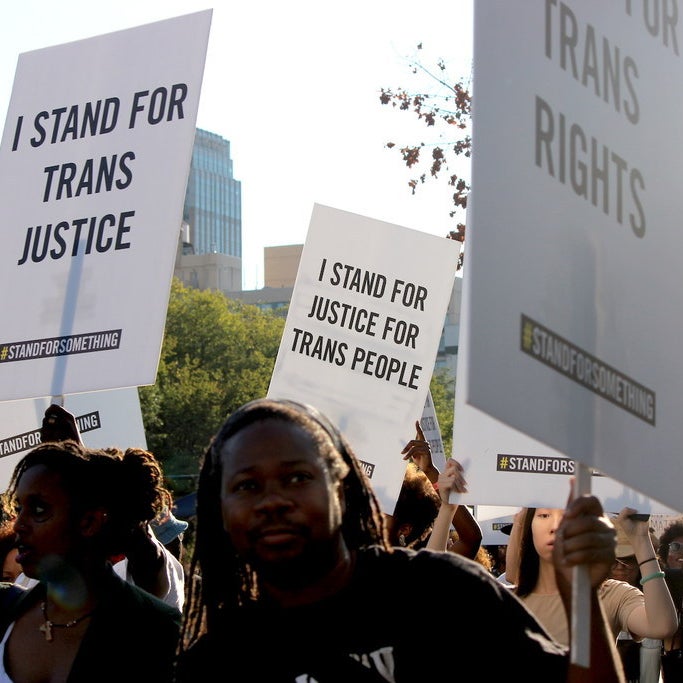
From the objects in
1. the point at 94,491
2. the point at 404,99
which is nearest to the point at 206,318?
the point at 404,99

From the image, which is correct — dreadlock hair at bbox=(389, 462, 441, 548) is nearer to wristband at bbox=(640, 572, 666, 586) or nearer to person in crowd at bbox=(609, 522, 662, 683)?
person in crowd at bbox=(609, 522, 662, 683)

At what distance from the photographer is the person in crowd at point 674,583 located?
21.6 ft

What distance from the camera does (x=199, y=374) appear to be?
5338 centimetres

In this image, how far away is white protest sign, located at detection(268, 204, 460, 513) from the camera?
23.4 ft

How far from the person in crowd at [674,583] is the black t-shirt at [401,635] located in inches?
147

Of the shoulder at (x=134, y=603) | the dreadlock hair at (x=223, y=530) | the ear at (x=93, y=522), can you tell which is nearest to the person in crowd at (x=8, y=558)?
the ear at (x=93, y=522)

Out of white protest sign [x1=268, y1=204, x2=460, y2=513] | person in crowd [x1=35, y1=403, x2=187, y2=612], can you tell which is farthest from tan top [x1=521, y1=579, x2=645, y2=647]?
white protest sign [x1=268, y1=204, x2=460, y2=513]

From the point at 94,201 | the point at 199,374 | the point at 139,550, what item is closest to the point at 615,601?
the point at 139,550

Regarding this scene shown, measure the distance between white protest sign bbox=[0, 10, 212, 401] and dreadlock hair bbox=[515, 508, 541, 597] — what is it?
5.30ft

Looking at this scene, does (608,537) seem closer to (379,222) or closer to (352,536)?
(352,536)

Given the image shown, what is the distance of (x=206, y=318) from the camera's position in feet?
188

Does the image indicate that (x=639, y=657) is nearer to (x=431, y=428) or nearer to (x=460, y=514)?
(x=460, y=514)

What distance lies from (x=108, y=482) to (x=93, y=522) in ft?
0.57

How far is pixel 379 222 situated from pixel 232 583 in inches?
195
